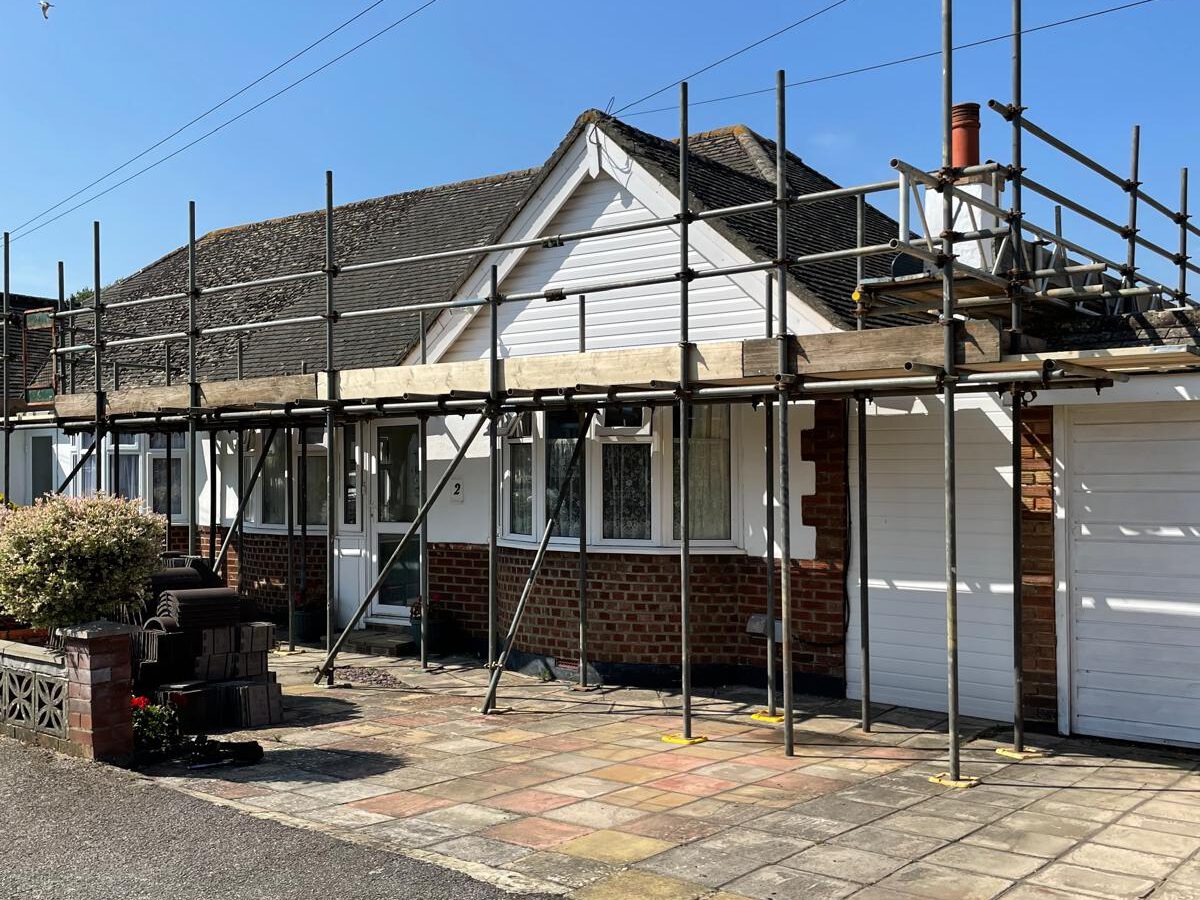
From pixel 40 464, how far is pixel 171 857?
1545cm

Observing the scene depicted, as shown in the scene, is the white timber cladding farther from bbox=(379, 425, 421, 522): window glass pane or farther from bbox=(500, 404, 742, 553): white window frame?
bbox=(379, 425, 421, 522): window glass pane

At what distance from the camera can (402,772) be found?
7574 millimetres

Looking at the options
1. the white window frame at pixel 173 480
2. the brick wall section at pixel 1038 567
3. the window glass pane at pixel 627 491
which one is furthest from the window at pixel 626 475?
the white window frame at pixel 173 480

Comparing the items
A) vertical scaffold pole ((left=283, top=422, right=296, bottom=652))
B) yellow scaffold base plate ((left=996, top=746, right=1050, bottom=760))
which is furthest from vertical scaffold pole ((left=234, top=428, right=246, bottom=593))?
yellow scaffold base plate ((left=996, top=746, right=1050, bottom=760))

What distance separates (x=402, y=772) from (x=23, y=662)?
309 centimetres

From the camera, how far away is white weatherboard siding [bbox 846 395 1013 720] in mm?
9211

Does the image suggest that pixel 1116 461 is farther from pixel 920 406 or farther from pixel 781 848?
pixel 781 848

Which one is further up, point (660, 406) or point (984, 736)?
point (660, 406)

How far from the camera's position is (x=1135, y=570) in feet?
28.1

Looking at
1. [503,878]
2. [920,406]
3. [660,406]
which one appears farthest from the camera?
[660,406]

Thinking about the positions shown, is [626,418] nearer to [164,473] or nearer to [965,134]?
[965,134]

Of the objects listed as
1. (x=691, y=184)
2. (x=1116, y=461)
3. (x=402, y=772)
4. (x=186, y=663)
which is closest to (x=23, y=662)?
(x=186, y=663)

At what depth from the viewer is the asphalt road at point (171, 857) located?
5.34 m

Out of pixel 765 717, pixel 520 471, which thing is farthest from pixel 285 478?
pixel 765 717
